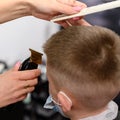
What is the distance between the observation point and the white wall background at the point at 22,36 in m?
1.76

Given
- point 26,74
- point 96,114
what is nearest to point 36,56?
point 26,74

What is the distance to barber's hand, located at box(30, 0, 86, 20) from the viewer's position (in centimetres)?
132

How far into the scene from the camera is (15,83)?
1.34m

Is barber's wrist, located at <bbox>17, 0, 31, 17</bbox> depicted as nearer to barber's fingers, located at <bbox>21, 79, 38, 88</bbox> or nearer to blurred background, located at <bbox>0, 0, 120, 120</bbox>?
blurred background, located at <bbox>0, 0, 120, 120</bbox>

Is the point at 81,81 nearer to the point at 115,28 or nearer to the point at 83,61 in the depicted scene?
the point at 83,61

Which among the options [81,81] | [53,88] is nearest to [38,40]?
[53,88]

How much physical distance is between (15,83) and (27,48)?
0.50 m

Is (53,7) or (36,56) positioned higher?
(53,7)

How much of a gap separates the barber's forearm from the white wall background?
0.24 metres

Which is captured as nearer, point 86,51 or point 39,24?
point 86,51

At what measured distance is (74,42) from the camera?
1111mm

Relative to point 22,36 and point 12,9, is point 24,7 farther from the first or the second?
point 22,36

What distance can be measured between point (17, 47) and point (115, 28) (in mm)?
561

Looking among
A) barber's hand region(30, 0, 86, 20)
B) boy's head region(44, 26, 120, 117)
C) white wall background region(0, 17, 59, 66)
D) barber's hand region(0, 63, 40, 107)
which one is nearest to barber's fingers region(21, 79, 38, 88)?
barber's hand region(0, 63, 40, 107)
